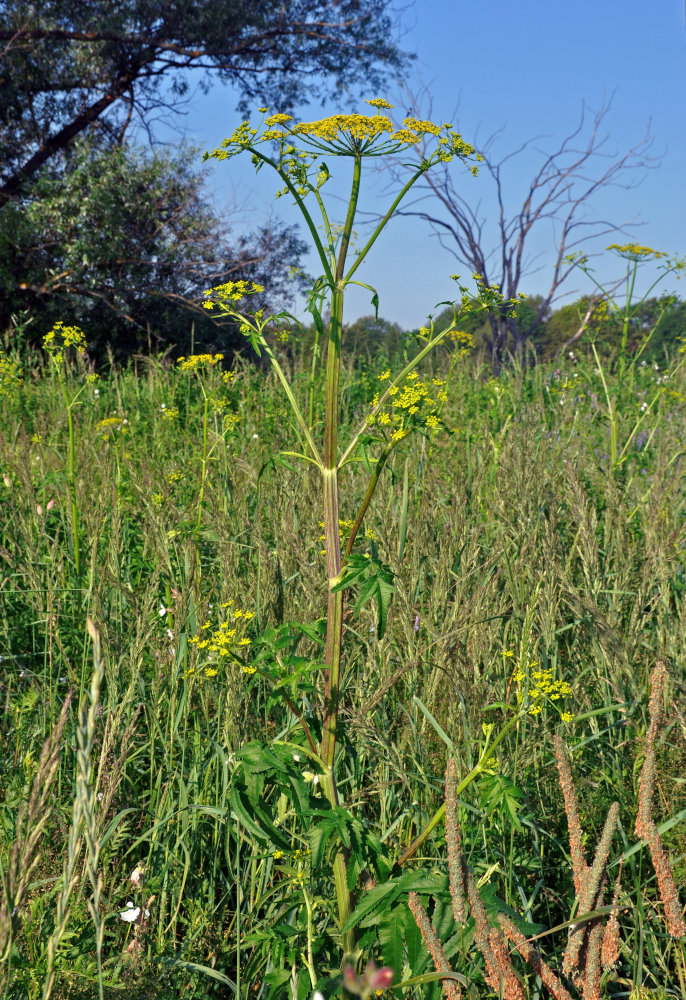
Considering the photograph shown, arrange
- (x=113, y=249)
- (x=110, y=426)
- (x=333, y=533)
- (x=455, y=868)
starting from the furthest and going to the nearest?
A: (x=113, y=249), (x=110, y=426), (x=333, y=533), (x=455, y=868)

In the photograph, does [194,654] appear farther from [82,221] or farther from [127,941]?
[82,221]

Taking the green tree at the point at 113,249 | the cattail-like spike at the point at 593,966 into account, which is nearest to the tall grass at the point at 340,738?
the cattail-like spike at the point at 593,966

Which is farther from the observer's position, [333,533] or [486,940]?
[333,533]

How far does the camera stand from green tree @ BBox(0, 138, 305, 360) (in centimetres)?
1262

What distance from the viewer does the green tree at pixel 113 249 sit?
12625 millimetres

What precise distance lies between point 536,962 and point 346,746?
23.0 inches

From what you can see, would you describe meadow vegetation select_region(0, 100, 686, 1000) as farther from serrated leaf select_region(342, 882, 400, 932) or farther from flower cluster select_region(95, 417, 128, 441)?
flower cluster select_region(95, 417, 128, 441)

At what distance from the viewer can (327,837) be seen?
111cm

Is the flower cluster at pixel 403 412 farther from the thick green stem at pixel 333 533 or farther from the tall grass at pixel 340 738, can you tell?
the tall grass at pixel 340 738

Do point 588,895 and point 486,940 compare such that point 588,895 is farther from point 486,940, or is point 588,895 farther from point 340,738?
point 340,738

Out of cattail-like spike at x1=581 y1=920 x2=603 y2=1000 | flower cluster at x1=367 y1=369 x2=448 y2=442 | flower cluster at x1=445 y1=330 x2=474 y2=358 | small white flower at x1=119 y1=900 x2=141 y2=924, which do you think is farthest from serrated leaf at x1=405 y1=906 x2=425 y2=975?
flower cluster at x1=445 y1=330 x2=474 y2=358

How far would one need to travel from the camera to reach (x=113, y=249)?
12867 mm

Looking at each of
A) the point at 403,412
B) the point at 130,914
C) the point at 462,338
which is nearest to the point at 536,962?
the point at 130,914

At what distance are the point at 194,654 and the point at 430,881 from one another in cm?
103
